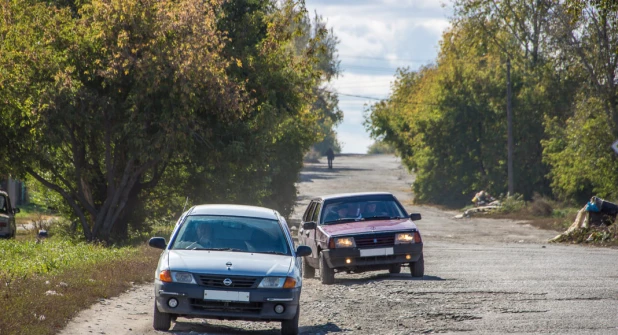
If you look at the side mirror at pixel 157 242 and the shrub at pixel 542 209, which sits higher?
the side mirror at pixel 157 242

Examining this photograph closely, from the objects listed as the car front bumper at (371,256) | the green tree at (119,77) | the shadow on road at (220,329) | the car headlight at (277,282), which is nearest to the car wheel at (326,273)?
the car front bumper at (371,256)

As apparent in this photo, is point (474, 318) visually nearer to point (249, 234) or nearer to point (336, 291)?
point (249, 234)

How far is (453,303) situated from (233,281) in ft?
13.8

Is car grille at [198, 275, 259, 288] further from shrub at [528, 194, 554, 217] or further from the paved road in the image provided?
shrub at [528, 194, 554, 217]

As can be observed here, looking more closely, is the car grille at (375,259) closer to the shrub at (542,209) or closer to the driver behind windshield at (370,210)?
the driver behind windshield at (370,210)

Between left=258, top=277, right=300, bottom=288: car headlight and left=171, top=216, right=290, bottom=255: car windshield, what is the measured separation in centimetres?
86

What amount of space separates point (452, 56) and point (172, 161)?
1428 inches

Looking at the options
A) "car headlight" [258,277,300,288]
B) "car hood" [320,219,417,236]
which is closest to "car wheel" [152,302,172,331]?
"car headlight" [258,277,300,288]

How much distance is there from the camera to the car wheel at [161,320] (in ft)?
36.3

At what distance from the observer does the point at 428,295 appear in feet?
48.0

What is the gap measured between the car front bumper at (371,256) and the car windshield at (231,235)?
5179 millimetres

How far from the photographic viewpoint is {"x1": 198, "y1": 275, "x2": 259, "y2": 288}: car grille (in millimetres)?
10703

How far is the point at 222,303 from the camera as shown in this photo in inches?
421

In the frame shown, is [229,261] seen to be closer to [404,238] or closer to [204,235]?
[204,235]
